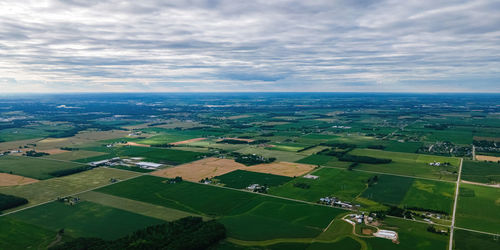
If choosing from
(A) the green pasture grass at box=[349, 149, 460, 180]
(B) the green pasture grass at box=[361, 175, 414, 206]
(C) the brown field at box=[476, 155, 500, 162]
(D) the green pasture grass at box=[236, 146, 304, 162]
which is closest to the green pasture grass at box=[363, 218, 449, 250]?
(B) the green pasture grass at box=[361, 175, 414, 206]

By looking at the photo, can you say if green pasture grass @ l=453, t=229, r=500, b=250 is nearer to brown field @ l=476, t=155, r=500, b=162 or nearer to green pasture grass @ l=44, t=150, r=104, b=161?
brown field @ l=476, t=155, r=500, b=162

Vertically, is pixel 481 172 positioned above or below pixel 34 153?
below

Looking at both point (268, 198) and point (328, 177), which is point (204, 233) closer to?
point (268, 198)

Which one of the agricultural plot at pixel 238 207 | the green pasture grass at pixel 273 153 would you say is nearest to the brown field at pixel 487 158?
the green pasture grass at pixel 273 153

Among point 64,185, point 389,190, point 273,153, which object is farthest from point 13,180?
point 389,190

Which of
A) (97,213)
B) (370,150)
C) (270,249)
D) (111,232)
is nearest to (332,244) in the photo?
(270,249)

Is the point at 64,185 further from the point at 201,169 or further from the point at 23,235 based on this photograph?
→ the point at 201,169
